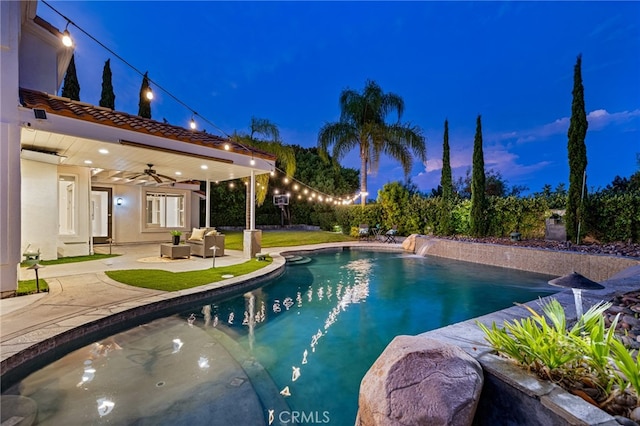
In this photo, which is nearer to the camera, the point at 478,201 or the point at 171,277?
the point at 171,277

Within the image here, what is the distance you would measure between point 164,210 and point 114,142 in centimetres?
883

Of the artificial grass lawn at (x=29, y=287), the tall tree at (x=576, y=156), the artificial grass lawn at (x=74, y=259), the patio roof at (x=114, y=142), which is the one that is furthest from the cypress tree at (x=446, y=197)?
the artificial grass lawn at (x=29, y=287)

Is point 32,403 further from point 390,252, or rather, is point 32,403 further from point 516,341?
point 390,252

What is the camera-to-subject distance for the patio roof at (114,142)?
493 cm

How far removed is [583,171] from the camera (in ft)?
30.1

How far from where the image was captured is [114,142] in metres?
5.75

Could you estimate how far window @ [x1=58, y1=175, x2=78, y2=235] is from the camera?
881 centimetres

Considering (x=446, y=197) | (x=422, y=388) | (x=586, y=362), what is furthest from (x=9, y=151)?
(x=446, y=197)

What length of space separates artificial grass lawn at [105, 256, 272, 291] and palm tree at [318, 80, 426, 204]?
418 inches

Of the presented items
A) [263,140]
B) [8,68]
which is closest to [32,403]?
[8,68]

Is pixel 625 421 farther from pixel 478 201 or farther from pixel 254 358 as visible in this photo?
pixel 478 201

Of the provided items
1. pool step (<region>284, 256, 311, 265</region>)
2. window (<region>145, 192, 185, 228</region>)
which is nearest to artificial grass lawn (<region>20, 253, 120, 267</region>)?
window (<region>145, 192, 185, 228</region>)

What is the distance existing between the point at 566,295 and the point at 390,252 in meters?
8.67

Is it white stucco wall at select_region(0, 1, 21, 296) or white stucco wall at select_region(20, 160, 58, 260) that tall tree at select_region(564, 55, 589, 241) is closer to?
white stucco wall at select_region(0, 1, 21, 296)
